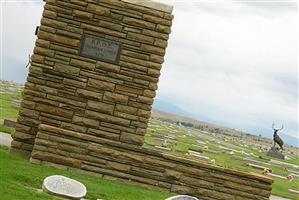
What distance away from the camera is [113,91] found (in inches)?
538

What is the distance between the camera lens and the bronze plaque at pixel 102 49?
13.6m

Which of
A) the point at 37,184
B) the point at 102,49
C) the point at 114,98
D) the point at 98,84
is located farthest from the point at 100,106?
the point at 37,184

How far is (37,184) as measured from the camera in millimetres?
10109

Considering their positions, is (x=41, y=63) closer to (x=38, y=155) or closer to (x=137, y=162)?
(x=38, y=155)

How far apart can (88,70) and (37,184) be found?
4294 millimetres

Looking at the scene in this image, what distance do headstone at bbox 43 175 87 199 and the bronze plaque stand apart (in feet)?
15.1

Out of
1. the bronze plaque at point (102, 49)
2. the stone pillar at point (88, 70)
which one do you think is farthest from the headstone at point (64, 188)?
the bronze plaque at point (102, 49)

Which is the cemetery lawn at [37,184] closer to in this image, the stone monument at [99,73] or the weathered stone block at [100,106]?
the stone monument at [99,73]

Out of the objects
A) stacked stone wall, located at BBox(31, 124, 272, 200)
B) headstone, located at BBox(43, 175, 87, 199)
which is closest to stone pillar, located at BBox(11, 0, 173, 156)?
stacked stone wall, located at BBox(31, 124, 272, 200)

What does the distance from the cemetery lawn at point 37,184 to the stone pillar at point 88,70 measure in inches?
57.9

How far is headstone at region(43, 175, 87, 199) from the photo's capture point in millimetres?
9500

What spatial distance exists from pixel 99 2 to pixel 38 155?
4.29 m

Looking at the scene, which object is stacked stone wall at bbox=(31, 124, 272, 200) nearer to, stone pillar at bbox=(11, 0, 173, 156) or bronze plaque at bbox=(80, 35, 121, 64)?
stone pillar at bbox=(11, 0, 173, 156)

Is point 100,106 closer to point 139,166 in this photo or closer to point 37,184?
point 139,166
